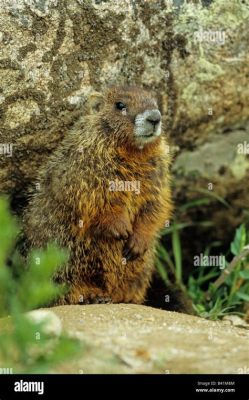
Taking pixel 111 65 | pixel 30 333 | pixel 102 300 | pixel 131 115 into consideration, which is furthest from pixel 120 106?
pixel 30 333

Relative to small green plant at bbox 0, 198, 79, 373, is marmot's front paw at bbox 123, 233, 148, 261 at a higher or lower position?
higher

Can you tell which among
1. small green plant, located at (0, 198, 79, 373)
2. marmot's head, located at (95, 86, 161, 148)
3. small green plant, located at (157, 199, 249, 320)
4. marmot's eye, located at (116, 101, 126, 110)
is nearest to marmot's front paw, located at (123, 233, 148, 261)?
marmot's head, located at (95, 86, 161, 148)

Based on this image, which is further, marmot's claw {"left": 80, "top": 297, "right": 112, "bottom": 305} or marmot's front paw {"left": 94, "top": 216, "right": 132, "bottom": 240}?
marmot's claw {"left": 80, "top": 297, "right": 112, "bottom": 305}

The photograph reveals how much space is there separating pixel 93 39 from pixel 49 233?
1542 mm

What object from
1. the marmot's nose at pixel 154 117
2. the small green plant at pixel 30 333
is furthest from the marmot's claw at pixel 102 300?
the small green plant at pixel 30 333

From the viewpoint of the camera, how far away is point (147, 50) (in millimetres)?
6750

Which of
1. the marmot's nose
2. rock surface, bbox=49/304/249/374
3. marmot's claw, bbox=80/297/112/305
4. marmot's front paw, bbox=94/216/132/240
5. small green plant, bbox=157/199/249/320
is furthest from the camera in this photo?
small green plant, bbox=157/199/249/320

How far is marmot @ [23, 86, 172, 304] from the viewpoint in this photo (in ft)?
21.2

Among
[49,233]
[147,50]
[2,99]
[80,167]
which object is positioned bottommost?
[49,233]

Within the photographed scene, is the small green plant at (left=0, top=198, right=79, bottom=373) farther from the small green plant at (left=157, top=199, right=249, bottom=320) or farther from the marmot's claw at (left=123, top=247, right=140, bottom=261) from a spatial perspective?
the small green plant at (left=157, top=199, right=249, bottom=320)

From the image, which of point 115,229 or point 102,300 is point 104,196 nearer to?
point 115,229

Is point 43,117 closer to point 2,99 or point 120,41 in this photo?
point 2,99

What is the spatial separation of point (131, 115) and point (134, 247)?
1031 mm

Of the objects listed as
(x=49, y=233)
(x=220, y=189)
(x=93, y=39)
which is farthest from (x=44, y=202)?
(x=220, y=189)
